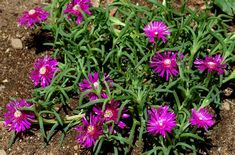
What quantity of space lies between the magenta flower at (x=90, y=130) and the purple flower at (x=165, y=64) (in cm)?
38

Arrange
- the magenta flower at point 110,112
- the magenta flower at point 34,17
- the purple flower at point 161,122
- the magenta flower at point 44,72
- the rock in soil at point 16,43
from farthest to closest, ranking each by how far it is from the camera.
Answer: the rock in soil at point 16,43
the magenta flower at point 34,17
the magenta flower at point 44,72
the magenta flower at point 110,112
the purple flower at point 161,122

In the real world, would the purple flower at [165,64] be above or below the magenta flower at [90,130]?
above

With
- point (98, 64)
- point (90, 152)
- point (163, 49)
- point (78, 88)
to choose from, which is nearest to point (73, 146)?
point (90, 152)

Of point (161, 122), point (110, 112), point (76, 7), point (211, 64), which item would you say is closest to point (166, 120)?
point (161, 122)

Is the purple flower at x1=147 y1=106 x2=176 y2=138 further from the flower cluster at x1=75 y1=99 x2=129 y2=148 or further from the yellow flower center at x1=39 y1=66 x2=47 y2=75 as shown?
the yellow flower center at x1=39 y1=66 x2=47 y2=75

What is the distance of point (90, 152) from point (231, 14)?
1.20 metres

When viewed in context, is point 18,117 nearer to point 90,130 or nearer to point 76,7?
point 90,130

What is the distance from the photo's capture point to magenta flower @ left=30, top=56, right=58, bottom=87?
2.38 metres

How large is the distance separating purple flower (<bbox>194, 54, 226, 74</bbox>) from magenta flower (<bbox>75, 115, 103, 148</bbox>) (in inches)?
22.0

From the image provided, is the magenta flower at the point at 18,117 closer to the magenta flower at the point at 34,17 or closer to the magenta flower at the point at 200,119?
the magenta flower at the point at 34,17

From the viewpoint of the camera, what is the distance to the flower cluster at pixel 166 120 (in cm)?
205

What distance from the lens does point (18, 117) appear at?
2.23 meters

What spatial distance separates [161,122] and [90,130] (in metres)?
0.32

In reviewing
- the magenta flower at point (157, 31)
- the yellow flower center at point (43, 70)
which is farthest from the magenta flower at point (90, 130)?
the magenta flower at point (157, 31)
